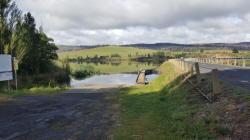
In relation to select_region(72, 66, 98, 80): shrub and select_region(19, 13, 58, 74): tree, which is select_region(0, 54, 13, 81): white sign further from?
select_region(72, 66, 98, 80): shrub

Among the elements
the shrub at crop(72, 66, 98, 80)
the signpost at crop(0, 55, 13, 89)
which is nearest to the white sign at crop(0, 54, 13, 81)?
the signpost at crop(0, 55, 13, 89)

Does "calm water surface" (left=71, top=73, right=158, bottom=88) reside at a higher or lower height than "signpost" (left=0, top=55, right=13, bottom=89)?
lower

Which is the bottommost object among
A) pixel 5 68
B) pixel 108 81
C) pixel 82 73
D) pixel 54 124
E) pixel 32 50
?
pixel 108 81

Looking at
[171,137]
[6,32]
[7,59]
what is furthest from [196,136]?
[6,32]

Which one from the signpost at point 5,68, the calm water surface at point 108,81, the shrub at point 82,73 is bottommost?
the calm water surface at point 108,81

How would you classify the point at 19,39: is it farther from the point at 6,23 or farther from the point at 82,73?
the point at 82,73

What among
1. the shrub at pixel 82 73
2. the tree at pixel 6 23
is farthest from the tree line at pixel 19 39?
the shrub at pixel 82 73

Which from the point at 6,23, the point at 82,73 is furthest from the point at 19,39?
the point at 82,73

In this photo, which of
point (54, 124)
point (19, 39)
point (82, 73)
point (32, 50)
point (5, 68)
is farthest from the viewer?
point (82, 73)

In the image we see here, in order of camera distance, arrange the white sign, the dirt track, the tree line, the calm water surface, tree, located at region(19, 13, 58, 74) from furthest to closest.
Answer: the calm water surface
tree, located at region(19, 13, 58, 74)
the tree line
the white sign
the dirt track

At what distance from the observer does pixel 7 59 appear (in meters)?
16.5

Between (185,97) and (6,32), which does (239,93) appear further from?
(6,32)

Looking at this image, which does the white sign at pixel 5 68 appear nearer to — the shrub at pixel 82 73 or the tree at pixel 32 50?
the tree at pixel 32 50

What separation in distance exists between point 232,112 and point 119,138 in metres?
3.57
